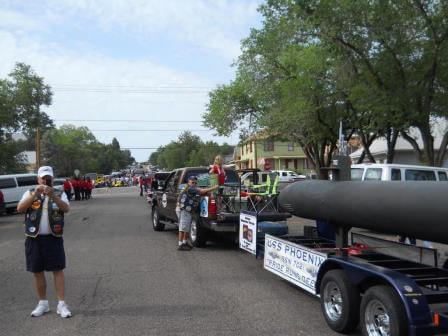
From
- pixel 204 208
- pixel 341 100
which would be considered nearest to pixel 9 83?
pixel 341 100

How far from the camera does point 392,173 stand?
14.5 metres

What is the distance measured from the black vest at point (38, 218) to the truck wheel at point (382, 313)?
357 cm

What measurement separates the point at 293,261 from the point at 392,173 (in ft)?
27.7

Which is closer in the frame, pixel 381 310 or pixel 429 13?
pixel 381 310

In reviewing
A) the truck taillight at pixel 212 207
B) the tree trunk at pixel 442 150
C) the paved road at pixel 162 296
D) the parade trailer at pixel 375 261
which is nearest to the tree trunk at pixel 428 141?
the tree trunk at pixel 442 150

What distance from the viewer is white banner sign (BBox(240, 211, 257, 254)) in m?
8.88

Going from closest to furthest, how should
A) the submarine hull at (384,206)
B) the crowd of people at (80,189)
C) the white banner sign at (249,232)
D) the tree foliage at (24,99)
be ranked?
the submarine hull at (384,206) → the white banner sign at (249,232) → the crowd of people at (80,189) → the tree foliage at (24,99)

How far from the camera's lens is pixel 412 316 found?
4430 millimetres

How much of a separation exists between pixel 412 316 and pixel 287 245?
2.87 meters

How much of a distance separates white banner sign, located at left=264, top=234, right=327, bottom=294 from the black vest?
9.61 feet

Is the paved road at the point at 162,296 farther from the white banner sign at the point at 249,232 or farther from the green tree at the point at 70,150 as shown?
the green tree at the point at 70,150

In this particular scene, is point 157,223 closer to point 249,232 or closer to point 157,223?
point 157,223

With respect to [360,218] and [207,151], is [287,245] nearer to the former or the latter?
[360,218]

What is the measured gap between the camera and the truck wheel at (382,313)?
455cm
